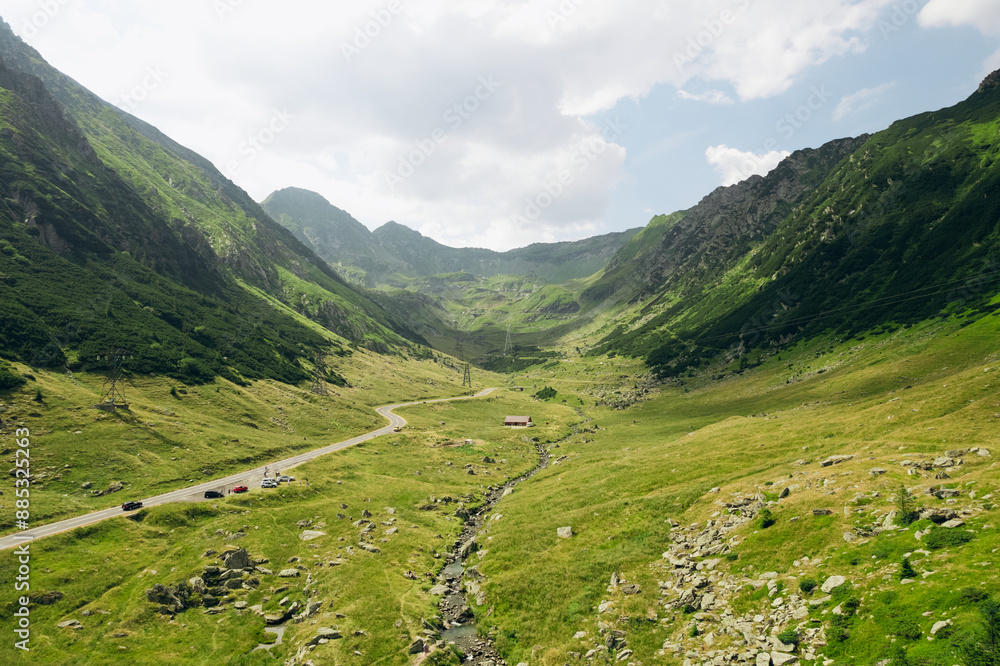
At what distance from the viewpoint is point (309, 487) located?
240 feet

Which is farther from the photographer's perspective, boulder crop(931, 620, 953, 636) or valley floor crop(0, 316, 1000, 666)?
valley floor crop(0, 316, 1000, 666)

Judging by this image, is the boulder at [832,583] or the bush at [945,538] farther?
the boulder at [832,583]

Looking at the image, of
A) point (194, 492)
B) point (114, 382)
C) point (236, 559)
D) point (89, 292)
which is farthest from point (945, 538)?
point (89, 292)

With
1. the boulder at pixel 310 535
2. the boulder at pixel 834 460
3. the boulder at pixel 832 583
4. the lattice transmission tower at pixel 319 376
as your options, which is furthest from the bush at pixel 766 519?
the lattice transmission tower at pixel 319 376

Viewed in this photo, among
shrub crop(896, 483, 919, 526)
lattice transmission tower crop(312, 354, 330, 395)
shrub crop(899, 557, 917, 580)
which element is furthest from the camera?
lattice transmission tower crop(312, 354, 330, 395)

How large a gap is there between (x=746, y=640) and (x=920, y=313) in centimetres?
14286

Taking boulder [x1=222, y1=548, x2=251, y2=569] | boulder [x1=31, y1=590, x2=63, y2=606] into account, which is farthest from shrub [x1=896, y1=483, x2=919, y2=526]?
boulder [x1=31, y1=590, x2=63, y2=606]

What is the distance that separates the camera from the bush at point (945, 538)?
2431 centimetres

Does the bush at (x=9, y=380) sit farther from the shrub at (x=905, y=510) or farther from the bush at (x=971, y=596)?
the shrub at (x=905, y=510)

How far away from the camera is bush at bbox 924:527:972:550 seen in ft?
79.8

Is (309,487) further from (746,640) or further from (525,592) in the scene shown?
(746,640)

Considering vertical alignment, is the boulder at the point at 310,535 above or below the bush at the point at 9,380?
below

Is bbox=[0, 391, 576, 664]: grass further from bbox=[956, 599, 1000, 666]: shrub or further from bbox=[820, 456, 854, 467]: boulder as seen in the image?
bbox=[820, 456, 854, 467]: boulder

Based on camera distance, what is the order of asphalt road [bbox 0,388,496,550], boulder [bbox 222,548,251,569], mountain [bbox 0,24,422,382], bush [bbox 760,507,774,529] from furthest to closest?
1. mountain [bbox 0,24,422,382]
2. boulder [bbox 222,548,251,569]
3. asphalt road [bbox 0,388,496,550]
4. bush [bbox 760,507,774,529]
